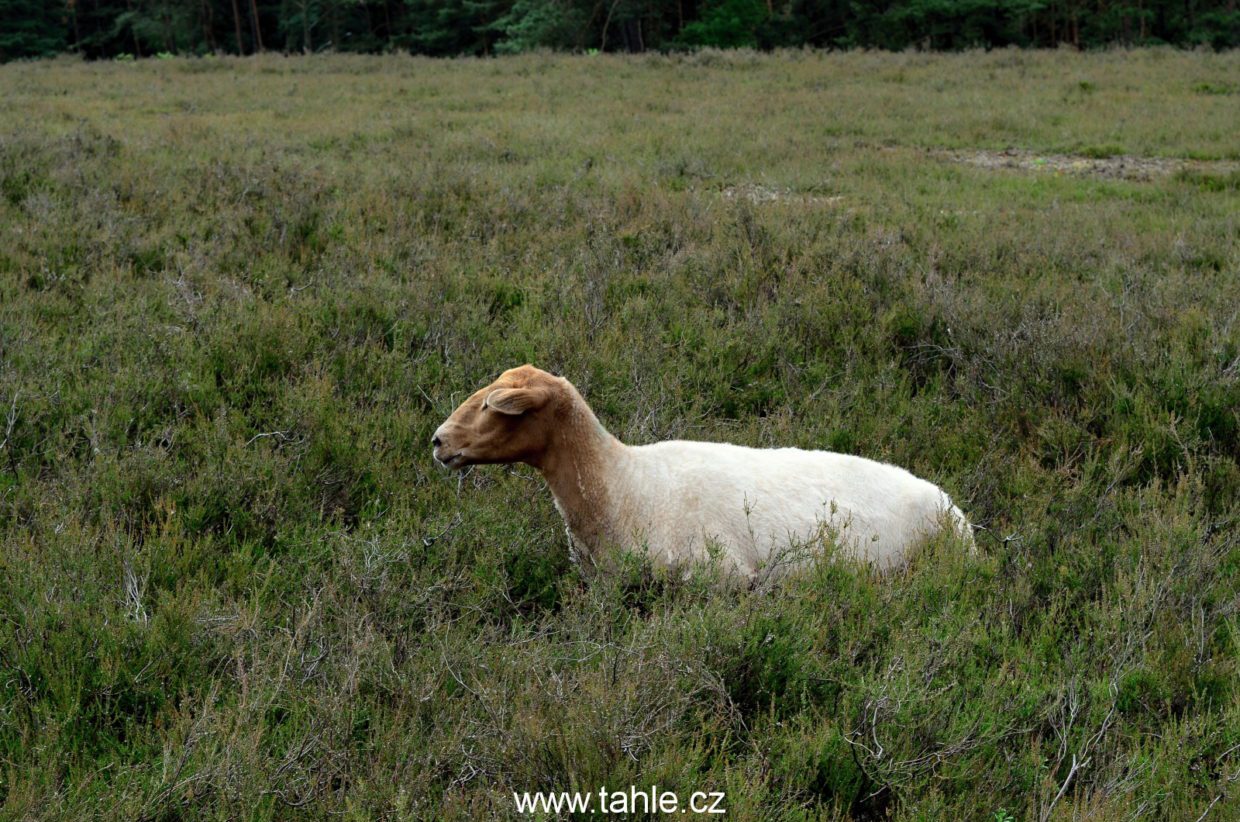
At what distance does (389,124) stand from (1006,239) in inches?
419

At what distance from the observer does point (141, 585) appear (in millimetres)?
4090

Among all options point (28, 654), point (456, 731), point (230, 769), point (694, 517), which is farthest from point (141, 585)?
point (694, 517)

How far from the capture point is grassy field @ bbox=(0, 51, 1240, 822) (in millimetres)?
3070

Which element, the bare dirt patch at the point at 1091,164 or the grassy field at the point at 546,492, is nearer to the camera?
the grassy field at the point at 546,492

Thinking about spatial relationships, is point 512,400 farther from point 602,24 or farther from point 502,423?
point 602,24

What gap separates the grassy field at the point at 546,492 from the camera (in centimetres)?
307

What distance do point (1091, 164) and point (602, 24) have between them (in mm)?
32533

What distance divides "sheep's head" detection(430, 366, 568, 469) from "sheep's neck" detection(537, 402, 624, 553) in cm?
11

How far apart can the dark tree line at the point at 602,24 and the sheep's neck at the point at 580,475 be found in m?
35.7

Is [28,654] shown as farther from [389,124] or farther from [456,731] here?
[389,124]

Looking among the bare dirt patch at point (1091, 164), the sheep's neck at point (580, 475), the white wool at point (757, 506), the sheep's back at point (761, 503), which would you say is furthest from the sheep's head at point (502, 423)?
the bare dirt patch at point (1091, 164)

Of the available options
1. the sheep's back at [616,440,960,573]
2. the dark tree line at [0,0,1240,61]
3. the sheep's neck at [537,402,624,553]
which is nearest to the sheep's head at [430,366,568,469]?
the sheep's neck at [537,402,624,553]

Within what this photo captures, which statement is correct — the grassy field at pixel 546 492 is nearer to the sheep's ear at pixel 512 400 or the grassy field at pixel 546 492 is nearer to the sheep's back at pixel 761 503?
the sheep's back at pixel 761 503

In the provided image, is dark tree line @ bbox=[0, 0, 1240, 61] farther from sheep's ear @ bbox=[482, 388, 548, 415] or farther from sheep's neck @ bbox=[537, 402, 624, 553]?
sheep's ear @ bbox=[482, 388, 548, 415]
